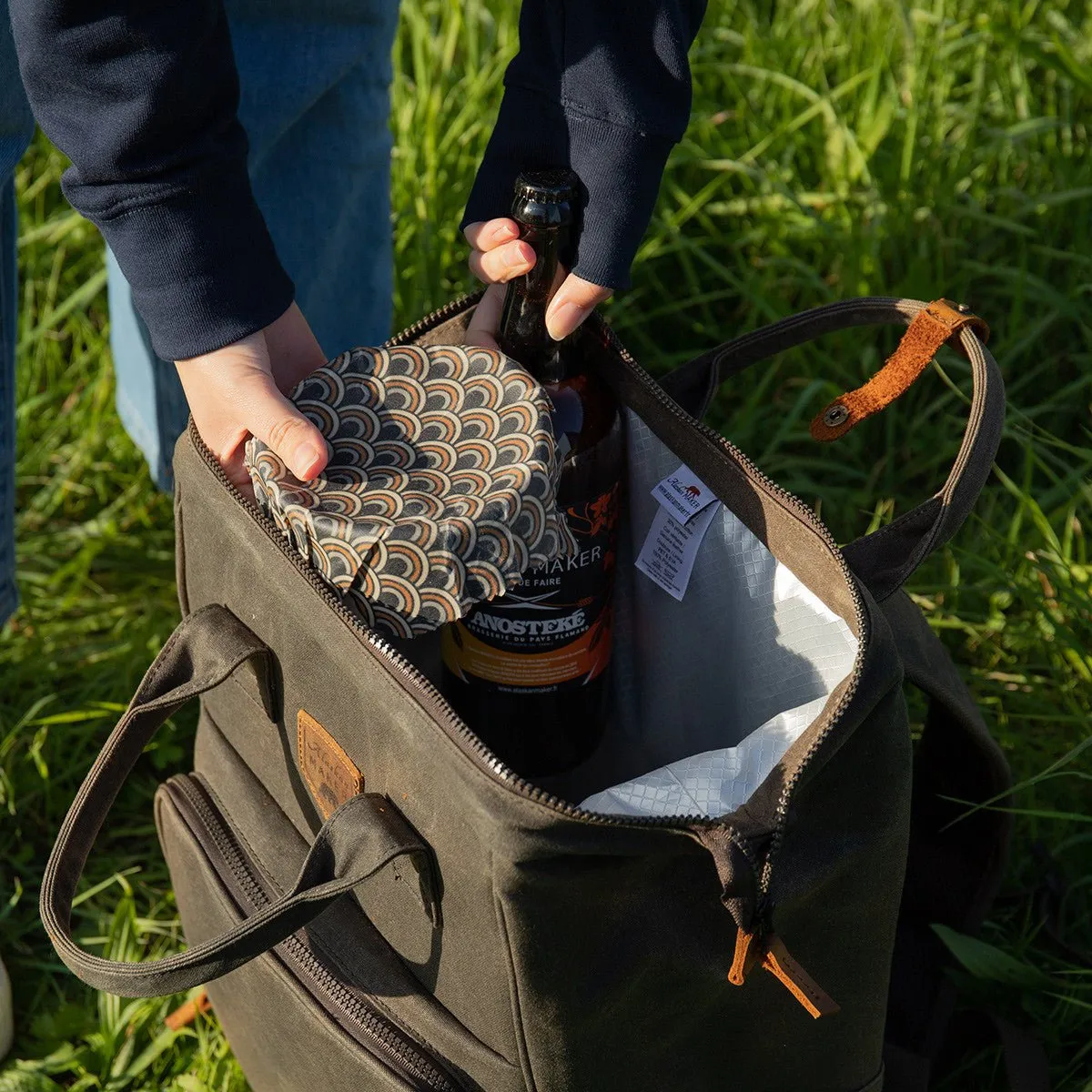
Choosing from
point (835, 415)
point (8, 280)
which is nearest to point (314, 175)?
point (8, 280)

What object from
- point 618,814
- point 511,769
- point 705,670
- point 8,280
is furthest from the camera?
point 8,280

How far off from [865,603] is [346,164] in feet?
3.69

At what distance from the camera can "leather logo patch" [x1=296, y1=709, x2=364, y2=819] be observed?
3.82 feet

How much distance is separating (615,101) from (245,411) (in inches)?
18.7

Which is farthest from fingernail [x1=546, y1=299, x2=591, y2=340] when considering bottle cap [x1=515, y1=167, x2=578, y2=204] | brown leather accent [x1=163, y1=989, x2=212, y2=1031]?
brown leather accent [x1=163, y1=989, x2=212, y2=1031]

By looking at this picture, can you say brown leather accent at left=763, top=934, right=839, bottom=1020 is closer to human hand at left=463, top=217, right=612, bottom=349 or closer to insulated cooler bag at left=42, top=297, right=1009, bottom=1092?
insulated cooler bag at left=42, top=297, right=1009, bottom=1092

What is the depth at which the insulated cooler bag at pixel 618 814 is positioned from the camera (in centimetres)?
102

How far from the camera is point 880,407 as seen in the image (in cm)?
130

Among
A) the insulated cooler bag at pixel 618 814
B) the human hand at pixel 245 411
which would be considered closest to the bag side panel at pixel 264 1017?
the insulated cooler bag at pixel 618 814

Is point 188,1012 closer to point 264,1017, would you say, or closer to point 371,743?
point 264,1017

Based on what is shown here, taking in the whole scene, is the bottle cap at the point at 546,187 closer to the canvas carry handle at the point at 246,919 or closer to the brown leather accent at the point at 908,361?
the brown leather accent at the point at 908,361

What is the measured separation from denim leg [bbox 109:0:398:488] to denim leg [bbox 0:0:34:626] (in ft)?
A: 0.98

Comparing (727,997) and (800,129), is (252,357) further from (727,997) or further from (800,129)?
(800,129)

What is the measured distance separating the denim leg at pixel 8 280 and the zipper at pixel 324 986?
20.9 inches
